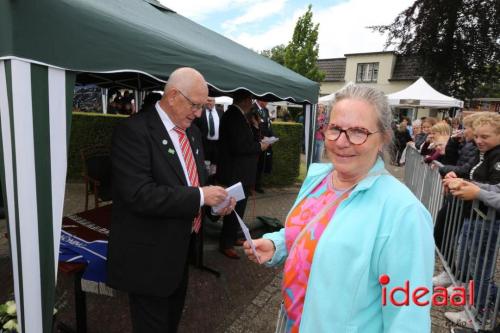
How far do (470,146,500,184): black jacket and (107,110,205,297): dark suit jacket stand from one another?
255cm

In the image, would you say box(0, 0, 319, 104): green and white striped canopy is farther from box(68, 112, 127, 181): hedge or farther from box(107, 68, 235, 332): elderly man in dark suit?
box(68, 112, 127, 181): hedge

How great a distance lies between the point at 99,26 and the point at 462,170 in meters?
3.72

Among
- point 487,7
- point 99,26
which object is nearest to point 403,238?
point 99,26

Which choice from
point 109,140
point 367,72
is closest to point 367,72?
point 367,72

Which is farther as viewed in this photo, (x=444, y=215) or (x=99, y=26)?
(x=444, y=215)

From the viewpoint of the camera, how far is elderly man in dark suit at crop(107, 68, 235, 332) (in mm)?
1788

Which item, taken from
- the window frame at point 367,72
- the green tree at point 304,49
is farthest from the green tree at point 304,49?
the window frame at point 367,72

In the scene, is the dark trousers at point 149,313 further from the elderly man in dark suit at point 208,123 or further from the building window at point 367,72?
the building window at point 367,72

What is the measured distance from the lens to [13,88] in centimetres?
153

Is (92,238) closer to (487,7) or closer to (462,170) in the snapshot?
(462,170)

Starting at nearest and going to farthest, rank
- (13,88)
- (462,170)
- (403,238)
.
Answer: (403,238)
(13,88)
(462,170)

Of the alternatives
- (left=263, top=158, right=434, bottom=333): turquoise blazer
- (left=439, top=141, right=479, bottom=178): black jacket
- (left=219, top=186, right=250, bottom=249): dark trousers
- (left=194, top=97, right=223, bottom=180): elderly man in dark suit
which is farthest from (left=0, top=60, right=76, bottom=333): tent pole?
(left=194, top=97, right=223, bottom=180): elderly man in dark suit

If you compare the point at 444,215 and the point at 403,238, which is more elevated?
the point at 403,238

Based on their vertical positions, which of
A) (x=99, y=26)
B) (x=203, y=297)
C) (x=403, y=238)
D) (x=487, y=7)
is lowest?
(x=203, y=297)
